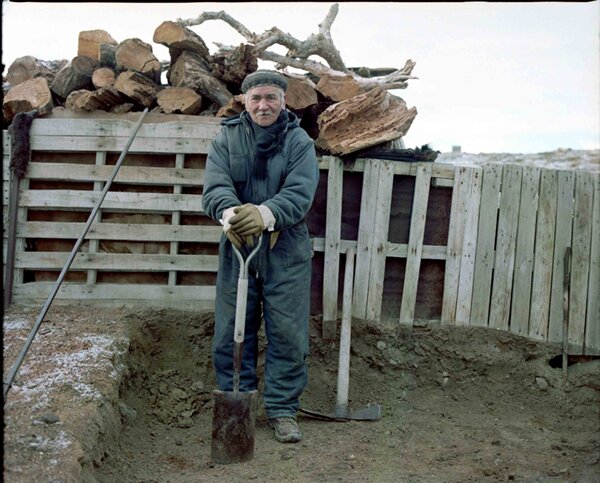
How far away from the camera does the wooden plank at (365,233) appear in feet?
16.9

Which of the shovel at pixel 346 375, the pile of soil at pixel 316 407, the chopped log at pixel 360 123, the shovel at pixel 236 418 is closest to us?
the pile of soil at pixel 316 407

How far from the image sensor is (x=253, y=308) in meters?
4.38

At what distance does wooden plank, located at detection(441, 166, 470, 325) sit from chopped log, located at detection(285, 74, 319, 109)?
126 centimetres

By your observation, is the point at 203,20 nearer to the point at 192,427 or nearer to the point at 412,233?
the point at 412,233

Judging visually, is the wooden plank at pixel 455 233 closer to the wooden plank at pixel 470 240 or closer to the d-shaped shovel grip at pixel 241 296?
the wooden plank at pixel 470 240

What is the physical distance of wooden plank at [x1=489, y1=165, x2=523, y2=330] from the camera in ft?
17.2

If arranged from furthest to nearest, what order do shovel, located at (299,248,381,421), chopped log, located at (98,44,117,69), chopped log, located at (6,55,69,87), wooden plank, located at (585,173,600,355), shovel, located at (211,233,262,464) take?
chopped log, located at (6,55,69,87)
chopped log, located at (98,44,117,69)
wooden plank, located at (585,173,600,355)
shovel, located at (299,248,381,421)
shovel, located at (211,233,262,464)

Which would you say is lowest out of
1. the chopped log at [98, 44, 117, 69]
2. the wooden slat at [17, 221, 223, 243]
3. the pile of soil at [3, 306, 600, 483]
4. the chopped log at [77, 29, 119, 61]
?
the pile of soil at [3, 306, 600, 483]

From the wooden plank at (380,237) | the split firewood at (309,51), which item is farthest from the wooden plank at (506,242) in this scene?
the split firewood at (309,51)

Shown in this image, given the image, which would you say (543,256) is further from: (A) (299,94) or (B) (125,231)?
(B) (125,231)

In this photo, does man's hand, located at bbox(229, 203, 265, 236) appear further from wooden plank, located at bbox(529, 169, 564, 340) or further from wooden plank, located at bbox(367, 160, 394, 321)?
wooden plank, located at bbox(529, 169, 564, 340)

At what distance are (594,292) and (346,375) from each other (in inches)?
81.3

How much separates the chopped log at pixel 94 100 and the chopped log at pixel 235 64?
0.81 m

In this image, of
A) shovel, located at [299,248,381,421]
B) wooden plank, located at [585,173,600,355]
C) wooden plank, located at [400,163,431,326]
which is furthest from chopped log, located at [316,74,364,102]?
wooden plank, located at [585,173,600,355]
